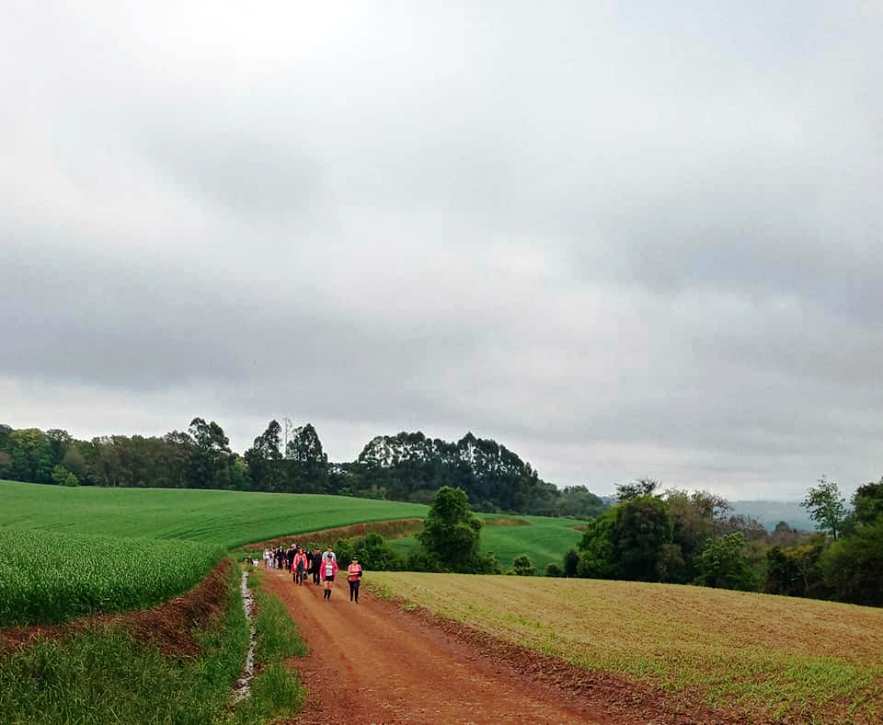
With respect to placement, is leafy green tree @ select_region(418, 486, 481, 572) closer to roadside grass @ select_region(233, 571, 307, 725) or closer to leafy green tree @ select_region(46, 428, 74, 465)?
roadside grass @ select_region(233, 571, 307, 725)

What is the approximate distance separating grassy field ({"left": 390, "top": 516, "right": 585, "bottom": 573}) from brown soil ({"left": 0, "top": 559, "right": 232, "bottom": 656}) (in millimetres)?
51673

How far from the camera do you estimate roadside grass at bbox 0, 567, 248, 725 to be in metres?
9.44

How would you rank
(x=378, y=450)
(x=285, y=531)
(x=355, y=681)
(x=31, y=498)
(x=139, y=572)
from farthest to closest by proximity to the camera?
(x=378, y=450) < (x=31, y=498) < (x=285, y=531) < (x=139, y=572) < (x=355, y=681)

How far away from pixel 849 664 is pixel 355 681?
10.7m

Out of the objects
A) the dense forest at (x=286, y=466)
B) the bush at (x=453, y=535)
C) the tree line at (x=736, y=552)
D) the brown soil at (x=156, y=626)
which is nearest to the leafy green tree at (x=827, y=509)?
the tree line at (x=736, y=552)

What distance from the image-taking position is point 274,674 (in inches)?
516

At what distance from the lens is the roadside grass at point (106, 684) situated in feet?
31.0

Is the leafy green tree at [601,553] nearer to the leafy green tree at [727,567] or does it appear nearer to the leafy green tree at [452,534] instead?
the leafy green tree at [727,567]

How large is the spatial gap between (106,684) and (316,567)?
90.9ft

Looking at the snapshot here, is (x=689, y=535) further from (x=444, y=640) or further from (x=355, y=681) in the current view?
(x=355, y=681)

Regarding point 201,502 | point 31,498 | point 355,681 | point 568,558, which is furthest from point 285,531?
point 355,681

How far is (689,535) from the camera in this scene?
6731cm

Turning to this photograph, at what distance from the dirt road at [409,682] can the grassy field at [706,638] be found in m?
1.75

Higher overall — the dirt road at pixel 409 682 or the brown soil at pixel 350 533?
the dirt road at pixel 409 682
